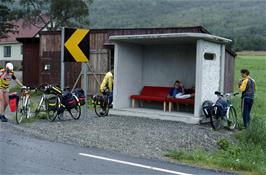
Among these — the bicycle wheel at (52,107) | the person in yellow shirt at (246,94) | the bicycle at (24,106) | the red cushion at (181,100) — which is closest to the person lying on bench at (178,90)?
the red cushion at (181,100)

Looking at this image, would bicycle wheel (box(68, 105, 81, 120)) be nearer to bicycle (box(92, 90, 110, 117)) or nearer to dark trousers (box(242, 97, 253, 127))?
bicycle (box(92, 90, 110, 117))

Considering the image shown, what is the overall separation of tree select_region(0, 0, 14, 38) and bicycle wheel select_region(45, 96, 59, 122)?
1497 inches

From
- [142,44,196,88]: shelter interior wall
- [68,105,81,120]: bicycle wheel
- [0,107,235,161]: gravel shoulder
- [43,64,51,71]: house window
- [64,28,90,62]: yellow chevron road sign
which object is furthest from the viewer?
[43,64,51,71]: house window

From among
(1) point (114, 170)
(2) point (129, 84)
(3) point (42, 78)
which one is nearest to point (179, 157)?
(1) point (114, 170)

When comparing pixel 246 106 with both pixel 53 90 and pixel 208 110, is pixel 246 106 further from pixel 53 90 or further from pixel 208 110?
pixel 53 90

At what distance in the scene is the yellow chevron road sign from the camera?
13869 mm

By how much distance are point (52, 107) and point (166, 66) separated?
14.9 feet

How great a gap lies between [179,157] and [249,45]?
57610 millimetres

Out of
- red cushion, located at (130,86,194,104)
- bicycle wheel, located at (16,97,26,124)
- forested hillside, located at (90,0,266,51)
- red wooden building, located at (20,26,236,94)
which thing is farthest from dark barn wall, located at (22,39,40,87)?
forested hillside, located at (90,0,266,51)

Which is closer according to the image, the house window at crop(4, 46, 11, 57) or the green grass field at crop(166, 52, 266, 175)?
the green grass field at crop(166, 52, 266, 175)

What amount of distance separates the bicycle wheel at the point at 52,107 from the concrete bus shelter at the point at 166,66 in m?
2.46

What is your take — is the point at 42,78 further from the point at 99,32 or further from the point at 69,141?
the point at 69,141

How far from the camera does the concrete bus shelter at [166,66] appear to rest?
13.9 m

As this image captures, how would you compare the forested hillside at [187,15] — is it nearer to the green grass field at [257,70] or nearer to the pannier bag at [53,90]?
the green grass field at [257,70]
